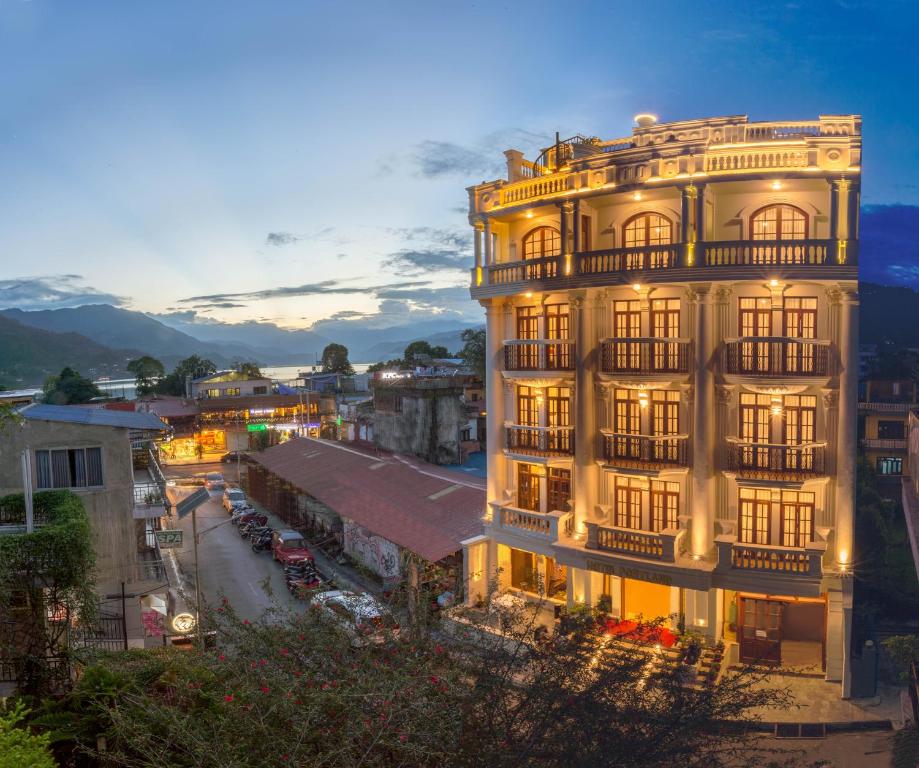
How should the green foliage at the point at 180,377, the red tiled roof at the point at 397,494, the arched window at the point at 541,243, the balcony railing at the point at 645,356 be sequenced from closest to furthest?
the balcony railing at the point at 645,356 < the arched window at the point at 541,243 < the red tiled roof at the point at 397,494 < the green foliage at the point at 180,377

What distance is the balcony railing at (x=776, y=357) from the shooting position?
21953 mm

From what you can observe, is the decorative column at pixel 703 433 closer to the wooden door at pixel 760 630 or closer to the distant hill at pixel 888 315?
the wooden door at pixel 760 630

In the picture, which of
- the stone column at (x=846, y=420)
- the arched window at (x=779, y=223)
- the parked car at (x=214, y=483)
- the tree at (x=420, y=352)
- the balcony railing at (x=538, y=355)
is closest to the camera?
the stone column at (x=846, y=420)

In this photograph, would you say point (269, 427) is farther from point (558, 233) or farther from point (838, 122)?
point (838, 122)

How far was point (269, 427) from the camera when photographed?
3091 inches

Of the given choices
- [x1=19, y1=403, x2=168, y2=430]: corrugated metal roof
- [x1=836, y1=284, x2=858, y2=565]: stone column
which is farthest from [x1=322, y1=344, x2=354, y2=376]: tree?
[x1=836, y1=284, x2=858, y2=565]: stone column

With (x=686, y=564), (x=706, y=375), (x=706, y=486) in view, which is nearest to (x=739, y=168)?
(x=706, y=375)

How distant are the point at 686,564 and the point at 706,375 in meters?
6.08

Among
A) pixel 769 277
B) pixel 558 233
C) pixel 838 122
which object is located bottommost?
pixel 769 277

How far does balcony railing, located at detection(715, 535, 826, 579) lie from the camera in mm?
21375

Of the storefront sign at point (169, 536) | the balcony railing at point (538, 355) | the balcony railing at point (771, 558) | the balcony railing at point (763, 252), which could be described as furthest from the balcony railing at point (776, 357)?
the storefront sign at point (169, 536)

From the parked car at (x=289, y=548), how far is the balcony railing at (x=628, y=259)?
2150 cm

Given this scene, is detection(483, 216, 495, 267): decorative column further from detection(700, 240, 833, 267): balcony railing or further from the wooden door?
the wooden door

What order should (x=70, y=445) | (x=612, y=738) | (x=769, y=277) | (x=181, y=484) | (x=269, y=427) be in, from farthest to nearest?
(x=269, y=427), (x=181, y=484), (x=70, y=445), (x=769, y=277), (x=612, y=738)
